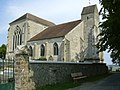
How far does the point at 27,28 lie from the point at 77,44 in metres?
15.1

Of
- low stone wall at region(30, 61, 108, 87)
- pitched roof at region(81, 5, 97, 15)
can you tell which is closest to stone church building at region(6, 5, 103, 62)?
pitched roof at region(81, 5, 97, 15)

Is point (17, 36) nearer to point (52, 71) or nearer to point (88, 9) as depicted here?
point (88, 9)

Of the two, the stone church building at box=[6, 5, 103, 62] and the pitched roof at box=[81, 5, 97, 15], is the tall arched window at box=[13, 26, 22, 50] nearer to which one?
the stone church building at box=[6, 5, 103, 62]

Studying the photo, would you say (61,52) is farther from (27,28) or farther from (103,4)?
(103,4)

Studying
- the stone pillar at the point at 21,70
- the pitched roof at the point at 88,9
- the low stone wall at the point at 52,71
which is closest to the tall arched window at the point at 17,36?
the pitched roof at the point at 88,9

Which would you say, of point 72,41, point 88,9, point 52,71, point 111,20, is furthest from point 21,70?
point 88,9

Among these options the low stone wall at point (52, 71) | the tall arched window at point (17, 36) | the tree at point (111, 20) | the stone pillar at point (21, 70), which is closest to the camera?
the stone pillar at point (21, 70)

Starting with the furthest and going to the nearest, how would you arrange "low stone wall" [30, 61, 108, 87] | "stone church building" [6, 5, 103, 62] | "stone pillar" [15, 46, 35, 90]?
"stone church building" [6, 5, 103, 62] → "low stone wall" [30, 61, 108, 87] → "stone pillar" [15, 46, 35, 90]

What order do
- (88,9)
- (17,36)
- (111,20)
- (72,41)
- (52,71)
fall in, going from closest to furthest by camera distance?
(111,20)
(52,71)
(72,41)
(88,9)
(17,36)

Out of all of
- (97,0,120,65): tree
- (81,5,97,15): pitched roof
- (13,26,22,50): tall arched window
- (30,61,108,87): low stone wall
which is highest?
(81,5,97,15): pitched roof

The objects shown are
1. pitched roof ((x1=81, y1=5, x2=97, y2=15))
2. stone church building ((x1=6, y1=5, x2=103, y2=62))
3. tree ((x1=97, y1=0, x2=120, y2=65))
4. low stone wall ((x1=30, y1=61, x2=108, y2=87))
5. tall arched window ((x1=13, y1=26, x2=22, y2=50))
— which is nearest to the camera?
tree ((x1=97, y1=0, x2=120, y2=65))

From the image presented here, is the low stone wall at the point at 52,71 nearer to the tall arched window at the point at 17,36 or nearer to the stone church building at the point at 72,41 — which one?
the stone church building at the point at 72,41

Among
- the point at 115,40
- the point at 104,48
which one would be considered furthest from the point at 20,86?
the point at 104,48

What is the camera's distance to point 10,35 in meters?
63.6
